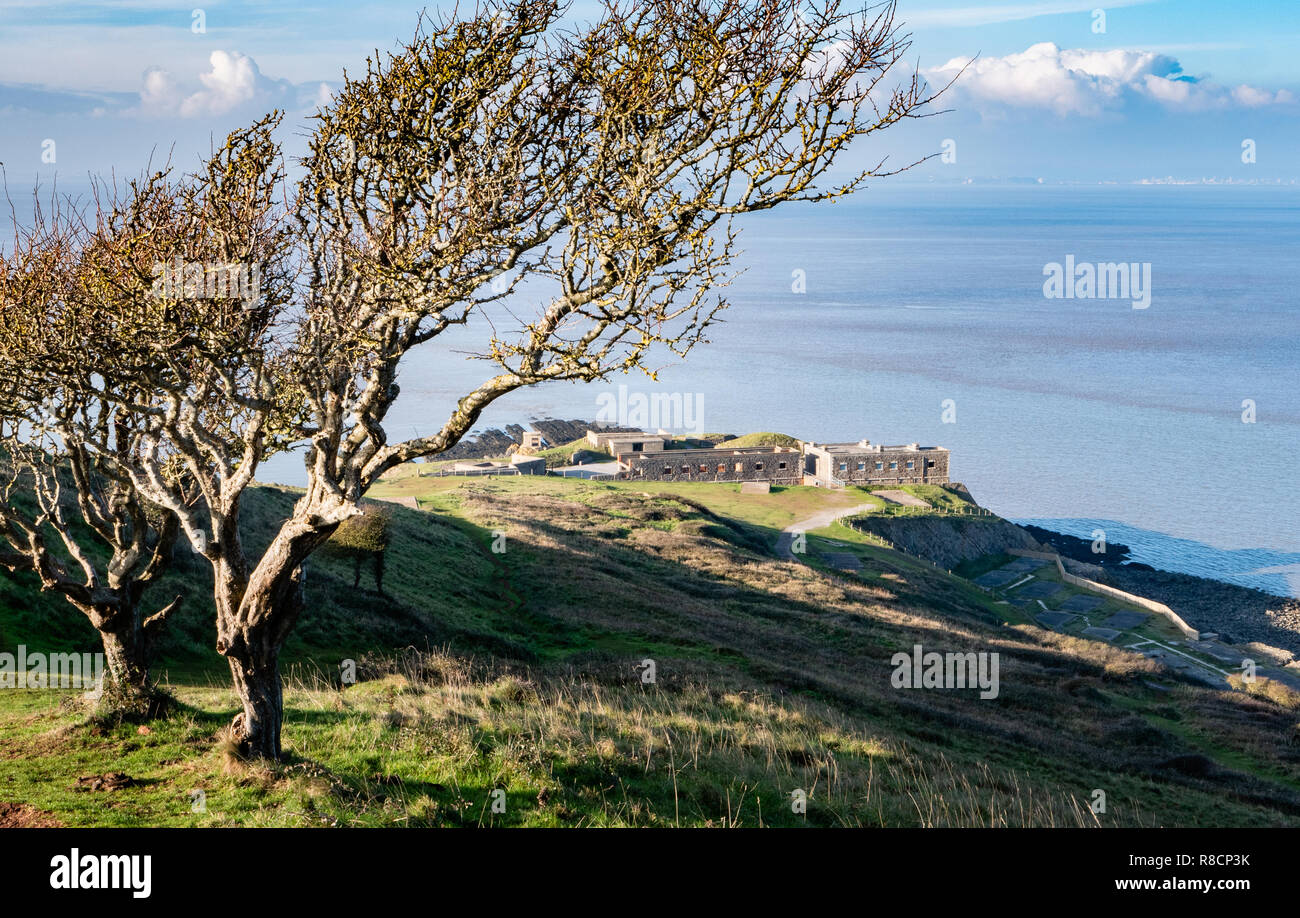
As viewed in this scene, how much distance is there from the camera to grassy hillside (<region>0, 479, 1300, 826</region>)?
502 inches

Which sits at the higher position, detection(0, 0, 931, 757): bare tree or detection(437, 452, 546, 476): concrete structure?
detection(0, 0, 931, 757): bare tree

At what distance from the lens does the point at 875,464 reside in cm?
10369

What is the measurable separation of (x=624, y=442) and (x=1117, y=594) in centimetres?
5092

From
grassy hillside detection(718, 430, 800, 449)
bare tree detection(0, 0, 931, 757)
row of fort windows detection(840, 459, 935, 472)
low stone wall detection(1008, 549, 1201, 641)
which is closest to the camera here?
bare tree detection(0, 0, 931, 757)

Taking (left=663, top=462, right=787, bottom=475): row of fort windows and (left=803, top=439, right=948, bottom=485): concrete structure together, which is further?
(left=803, top=439, right=948, bottom=485): concrete structure

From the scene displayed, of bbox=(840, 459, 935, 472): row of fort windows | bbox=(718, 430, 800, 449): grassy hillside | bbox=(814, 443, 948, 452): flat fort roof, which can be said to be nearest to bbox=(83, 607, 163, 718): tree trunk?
bbox=(840, 459, 935, 472): row of fort windows

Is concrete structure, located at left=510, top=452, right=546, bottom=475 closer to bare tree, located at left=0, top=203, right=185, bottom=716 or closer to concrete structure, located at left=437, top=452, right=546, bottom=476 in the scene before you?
concrete structure, located at left=437, top=452, right=546, bottom=476

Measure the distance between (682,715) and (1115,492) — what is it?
119 m

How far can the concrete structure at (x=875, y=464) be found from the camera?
102 metres

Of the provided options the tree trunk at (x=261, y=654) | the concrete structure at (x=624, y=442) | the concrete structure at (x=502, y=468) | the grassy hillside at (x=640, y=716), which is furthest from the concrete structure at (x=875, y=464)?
the tree trunk at (x=261, y=654)

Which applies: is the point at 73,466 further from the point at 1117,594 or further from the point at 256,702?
the point at 1117,594

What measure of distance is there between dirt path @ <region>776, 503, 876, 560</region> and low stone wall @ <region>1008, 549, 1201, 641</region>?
52.5ft

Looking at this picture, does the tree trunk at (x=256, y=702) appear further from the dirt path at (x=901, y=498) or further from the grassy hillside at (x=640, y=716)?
the dirt path at (x=901, y=498)

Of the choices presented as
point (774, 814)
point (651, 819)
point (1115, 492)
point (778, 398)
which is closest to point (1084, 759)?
point (774, 814)
